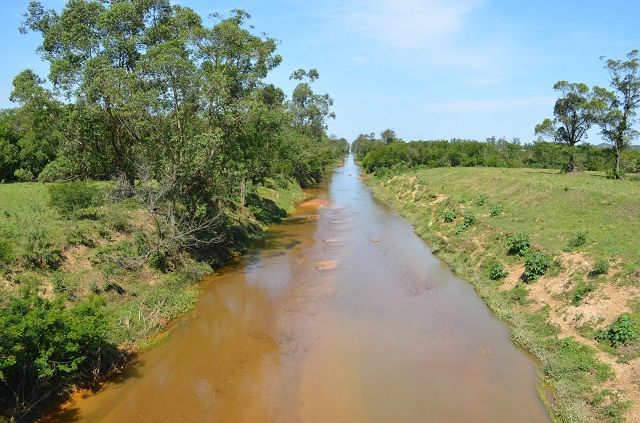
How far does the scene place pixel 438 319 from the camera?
1762 cm

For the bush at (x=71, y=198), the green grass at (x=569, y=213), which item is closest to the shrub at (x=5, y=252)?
the bush at (x=71, y=198)

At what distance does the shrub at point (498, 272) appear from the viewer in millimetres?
20314

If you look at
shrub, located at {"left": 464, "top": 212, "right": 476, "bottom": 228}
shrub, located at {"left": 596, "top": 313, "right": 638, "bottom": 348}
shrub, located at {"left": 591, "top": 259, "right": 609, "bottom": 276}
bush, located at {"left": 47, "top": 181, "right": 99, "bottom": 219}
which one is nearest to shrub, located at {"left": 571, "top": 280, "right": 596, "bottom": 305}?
shrub, located at {"left": 591, "top": 259, "right": 609, "bottom": 276}

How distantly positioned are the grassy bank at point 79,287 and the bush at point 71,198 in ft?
0.17

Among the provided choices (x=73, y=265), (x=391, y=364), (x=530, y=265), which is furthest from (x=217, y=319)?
(x=530, y=265)

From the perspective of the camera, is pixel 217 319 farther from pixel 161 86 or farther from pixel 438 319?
pixel 161 86

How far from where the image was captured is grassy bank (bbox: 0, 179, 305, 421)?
33.7ft

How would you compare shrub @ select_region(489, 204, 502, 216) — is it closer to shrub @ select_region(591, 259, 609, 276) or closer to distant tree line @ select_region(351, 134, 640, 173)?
shrub @ select_region(591, 259, 609, 276)

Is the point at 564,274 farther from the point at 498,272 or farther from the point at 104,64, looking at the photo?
the point at 104,64

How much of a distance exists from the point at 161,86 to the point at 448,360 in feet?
59.9

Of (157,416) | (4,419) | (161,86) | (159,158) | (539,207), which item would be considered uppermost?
(161,86)

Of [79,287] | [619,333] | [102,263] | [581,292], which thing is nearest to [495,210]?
[581,292]

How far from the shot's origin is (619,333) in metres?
12.9

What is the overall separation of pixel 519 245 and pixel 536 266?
2.51 m
